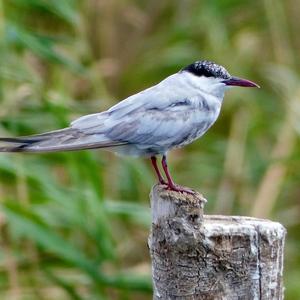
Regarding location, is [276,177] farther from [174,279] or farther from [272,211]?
[174,279]

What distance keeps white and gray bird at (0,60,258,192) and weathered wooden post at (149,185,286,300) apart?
1.96 ft

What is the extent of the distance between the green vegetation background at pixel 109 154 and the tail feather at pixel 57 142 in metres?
1.19

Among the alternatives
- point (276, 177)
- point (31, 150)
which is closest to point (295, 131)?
point (276, 177)

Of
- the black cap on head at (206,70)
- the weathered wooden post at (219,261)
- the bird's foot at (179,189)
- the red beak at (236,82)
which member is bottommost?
the weathered wooden post at (219,261)

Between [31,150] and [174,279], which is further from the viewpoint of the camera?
[31,150]

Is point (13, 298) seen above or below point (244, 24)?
below

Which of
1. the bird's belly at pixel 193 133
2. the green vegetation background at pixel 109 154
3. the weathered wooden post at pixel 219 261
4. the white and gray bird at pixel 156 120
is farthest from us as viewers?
the green vegetation background at pixel 109 154

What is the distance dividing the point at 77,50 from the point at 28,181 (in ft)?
4.75

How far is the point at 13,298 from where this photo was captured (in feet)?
17.9

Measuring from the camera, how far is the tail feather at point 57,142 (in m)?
3.86

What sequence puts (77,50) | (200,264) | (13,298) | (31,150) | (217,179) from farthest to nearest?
(217,179) < (77,50) < (13,298) < (31,150) < (200,264)

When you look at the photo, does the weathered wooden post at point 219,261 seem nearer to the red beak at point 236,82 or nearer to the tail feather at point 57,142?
the tail feather at point 57,142

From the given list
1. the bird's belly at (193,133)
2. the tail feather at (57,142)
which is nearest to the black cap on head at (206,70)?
the bird's belly at (193,133)

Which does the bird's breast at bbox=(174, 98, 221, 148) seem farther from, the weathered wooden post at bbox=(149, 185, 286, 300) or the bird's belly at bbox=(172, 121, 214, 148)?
the weathered wooden post at bbox=(149, 185, 286, 300)
